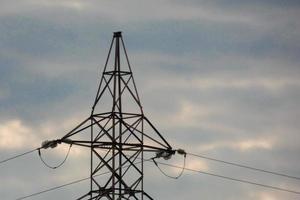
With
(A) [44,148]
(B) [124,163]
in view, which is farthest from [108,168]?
(A) [44,148]

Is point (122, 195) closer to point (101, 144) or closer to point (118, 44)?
point (101, 144)

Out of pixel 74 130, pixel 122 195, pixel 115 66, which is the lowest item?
pixel 122 195

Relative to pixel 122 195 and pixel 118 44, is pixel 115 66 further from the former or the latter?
pixel 122 195

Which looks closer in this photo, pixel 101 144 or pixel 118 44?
pixel 101 144

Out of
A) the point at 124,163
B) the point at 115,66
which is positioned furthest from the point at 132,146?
the point at 115,66

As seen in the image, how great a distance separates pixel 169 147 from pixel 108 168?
219 inches

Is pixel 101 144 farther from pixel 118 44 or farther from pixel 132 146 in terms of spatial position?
pixel 118 44

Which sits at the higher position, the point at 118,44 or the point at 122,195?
the point at 118,44

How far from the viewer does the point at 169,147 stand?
77688 millimetres

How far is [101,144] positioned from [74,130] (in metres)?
2.46

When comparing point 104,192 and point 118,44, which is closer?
point 104,192

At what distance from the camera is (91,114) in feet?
249

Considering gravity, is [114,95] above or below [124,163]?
above

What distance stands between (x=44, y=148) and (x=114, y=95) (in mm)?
6550
